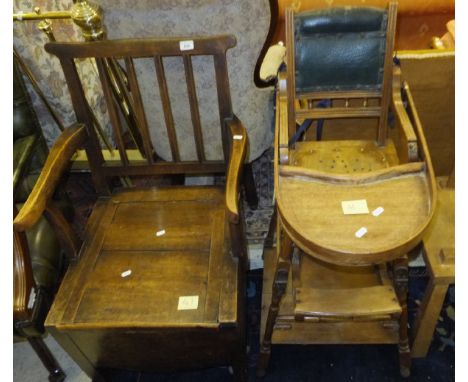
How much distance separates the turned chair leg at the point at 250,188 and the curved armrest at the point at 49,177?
734mm

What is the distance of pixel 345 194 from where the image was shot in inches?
45.4

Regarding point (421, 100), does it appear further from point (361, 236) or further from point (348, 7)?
point (361, 236)

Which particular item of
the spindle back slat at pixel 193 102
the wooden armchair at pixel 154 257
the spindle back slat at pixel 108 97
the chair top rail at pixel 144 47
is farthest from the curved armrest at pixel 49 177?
the spindle back slat at pixel 193 102

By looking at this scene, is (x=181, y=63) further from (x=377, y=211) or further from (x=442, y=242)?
(x=442, y=242)

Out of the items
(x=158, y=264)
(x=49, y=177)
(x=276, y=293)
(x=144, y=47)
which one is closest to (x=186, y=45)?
(x=144, y=47)

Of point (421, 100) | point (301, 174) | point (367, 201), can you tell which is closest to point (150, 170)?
point (301, 174)

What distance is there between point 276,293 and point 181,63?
0.83 meters

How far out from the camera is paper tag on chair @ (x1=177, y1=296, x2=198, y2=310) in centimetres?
125

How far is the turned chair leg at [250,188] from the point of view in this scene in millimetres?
1949

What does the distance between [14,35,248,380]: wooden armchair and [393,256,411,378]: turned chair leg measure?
0.47 meters

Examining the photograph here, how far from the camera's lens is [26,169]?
5.39 ft

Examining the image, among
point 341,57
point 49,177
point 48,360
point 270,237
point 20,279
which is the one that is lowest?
point 48,360

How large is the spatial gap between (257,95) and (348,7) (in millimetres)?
507

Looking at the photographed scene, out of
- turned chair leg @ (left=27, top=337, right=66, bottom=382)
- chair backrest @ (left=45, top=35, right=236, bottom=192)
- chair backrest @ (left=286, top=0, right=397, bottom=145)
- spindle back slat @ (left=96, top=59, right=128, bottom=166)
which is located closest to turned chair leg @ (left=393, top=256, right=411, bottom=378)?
chair backrest @ (left=286, top=0, right=397, bottom=145)
